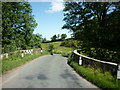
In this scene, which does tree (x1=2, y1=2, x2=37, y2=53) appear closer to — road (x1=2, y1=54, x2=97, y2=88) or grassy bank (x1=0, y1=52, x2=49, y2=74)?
grassy bank (x1=0, y1=52, x2=49, y2=74)

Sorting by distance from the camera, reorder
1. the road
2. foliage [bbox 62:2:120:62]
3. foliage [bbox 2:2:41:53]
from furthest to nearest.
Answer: foliage [bbox 2:2:41:53] < foliage [bbox 62:2:120:62] < the road

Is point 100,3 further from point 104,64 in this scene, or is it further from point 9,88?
point 9,88

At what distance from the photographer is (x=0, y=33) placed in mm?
26250

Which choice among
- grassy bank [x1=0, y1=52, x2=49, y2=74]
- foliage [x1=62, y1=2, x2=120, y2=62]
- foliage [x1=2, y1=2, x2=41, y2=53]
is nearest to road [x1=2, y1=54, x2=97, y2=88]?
grassy bank [x1=0, y1=52, x2=49, y2=74]

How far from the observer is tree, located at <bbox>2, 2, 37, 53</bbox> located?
27.8 metres

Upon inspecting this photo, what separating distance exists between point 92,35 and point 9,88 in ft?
44.7

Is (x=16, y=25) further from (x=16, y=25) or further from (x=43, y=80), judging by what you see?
(x=43, y=80)

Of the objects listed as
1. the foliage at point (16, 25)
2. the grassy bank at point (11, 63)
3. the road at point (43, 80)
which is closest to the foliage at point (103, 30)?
the road at point (43, 80)

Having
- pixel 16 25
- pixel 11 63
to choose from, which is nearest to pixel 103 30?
pixel 11 63

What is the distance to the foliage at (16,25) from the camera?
27844mm

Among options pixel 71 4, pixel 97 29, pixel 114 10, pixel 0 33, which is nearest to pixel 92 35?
pixel 97 29

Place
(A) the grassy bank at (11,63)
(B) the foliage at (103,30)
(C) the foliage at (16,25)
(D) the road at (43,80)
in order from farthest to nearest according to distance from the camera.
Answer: (C) the foliage at (16,25), (B) the foliage at (103,30), (A) the grassy bank at (11,63), (D) the road at (43,80)

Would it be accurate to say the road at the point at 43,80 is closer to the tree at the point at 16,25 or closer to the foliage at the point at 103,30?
the foliage at the point at 103,30

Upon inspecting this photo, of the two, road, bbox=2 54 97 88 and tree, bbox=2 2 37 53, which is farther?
tree, bbox=2 2 37 53
